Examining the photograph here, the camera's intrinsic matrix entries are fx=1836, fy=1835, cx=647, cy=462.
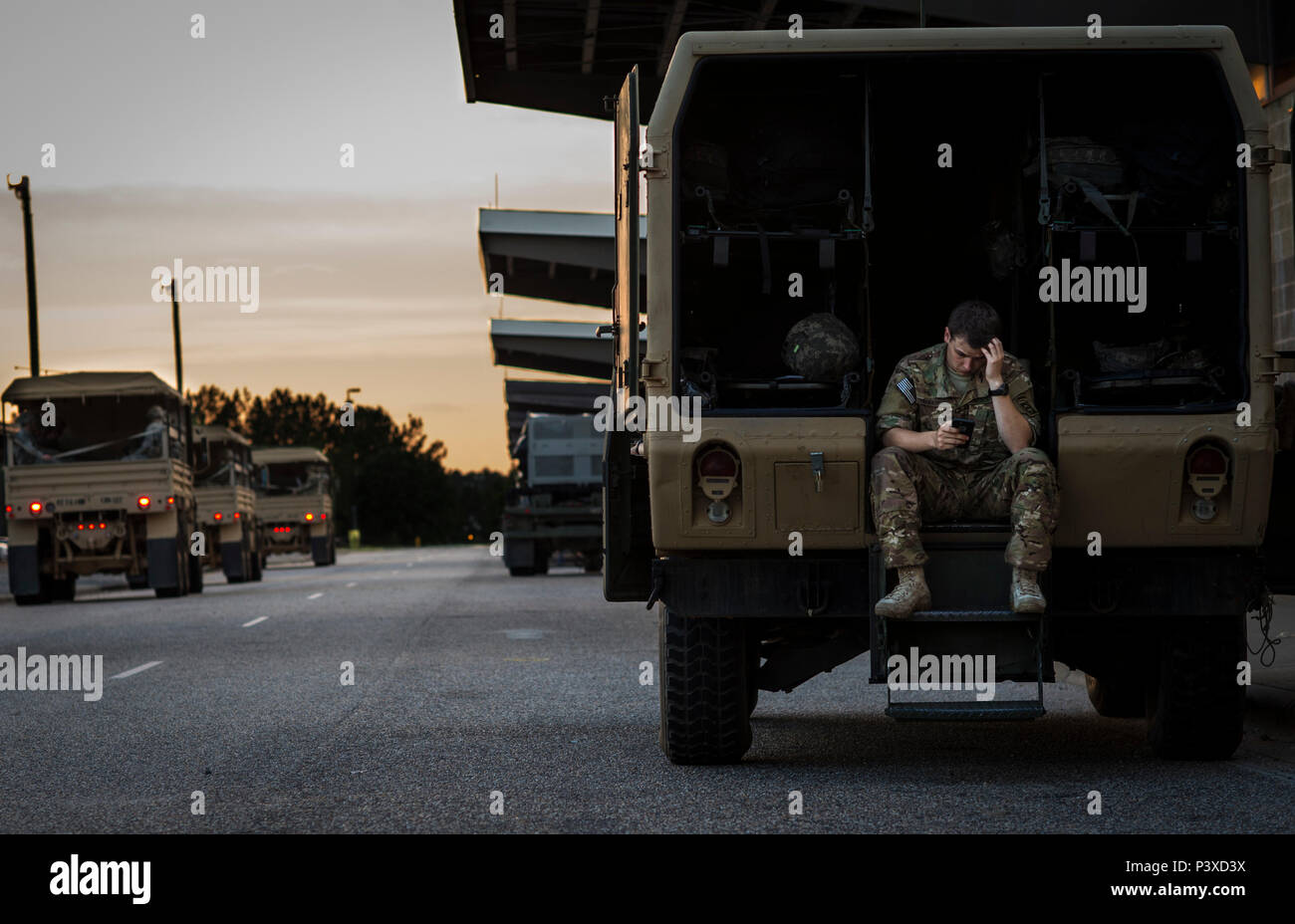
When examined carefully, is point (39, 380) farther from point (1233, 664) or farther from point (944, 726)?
point (1233, 664)

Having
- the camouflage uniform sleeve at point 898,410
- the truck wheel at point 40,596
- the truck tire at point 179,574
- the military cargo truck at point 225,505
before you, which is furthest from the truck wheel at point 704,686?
the military cargo truck at point 225,505

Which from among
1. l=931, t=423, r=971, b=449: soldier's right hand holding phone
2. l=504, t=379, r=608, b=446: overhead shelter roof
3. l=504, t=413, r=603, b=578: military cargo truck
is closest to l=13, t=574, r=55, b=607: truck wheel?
l=504, t=413, r=603, b=578: military cargo truck

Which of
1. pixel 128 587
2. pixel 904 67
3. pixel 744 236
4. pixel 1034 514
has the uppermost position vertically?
pixel 904 67

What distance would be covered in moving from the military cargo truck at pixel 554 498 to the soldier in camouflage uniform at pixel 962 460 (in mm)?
25374

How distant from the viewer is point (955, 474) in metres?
7.89

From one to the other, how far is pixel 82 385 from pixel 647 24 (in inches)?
457

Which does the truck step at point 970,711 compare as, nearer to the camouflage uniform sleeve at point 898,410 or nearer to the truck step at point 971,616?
the truck step at point 971,616

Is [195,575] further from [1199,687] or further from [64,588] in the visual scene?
[1199,687]

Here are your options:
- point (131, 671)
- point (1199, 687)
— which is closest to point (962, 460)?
point (1199, 687)

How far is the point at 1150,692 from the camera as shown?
8609 millimetres

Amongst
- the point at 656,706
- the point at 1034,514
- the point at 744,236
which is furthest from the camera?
the point at 656,706
